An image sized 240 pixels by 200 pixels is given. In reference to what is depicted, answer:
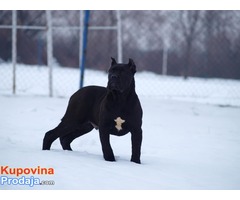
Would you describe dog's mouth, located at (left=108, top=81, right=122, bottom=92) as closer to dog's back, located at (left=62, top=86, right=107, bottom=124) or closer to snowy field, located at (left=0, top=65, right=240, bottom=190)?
dog's back, located at (left=62, top=86, right=107, bottom=124)

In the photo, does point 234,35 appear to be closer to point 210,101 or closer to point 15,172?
point 210,101

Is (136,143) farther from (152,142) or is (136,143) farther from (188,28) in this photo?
(188,28)

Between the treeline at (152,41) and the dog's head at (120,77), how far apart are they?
4.88m

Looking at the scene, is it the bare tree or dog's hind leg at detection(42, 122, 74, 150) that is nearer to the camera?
dog's hind leg at detection(42, 122, 74, 150)

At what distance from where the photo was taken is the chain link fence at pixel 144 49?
813 cm

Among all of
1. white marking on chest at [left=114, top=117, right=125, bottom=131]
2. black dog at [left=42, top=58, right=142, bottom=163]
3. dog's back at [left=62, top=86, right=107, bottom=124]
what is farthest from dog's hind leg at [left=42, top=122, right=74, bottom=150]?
white marking on chest at [left=114, top=117, right=125, bottom=131]

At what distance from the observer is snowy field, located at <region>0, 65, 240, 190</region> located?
9.03ft

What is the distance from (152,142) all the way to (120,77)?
171 cm

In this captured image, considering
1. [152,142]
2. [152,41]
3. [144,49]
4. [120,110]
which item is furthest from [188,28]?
[120,110]

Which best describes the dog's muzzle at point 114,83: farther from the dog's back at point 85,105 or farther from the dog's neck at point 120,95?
the dog's back at point 85,105

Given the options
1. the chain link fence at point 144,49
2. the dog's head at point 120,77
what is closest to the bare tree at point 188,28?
the chain link fence at point 144,49

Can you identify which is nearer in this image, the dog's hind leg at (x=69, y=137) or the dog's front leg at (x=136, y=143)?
the dog's front leg at (x=136, y=143)

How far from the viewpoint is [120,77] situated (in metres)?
3.22

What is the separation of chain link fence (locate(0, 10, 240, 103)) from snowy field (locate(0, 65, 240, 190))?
0.07 metres
